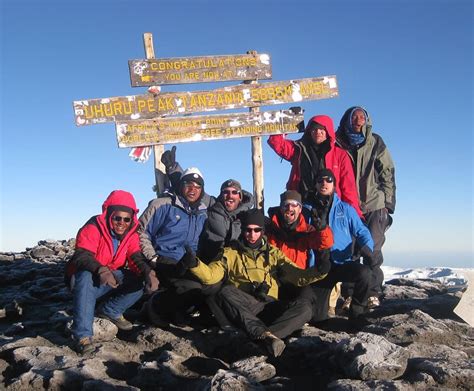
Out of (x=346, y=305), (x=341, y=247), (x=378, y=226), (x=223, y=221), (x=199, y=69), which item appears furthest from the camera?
(x=199, y=69)

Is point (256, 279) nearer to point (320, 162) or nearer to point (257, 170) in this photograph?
point (320, 162)

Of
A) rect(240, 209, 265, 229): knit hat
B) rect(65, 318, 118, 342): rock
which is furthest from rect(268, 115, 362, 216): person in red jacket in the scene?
rect(65, 318, 118, 342): rock

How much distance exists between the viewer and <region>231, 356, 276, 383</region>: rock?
3986 mm

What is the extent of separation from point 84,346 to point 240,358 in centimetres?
174

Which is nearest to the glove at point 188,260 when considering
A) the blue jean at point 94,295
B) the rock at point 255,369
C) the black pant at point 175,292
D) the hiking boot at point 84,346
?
the black pant at point 175,292

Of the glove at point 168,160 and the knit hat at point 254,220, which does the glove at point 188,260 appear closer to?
the knit hat at point 254,220

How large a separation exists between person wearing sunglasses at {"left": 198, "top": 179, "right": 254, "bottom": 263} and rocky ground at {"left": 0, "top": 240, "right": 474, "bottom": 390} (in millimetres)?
1119

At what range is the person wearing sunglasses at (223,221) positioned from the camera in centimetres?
637

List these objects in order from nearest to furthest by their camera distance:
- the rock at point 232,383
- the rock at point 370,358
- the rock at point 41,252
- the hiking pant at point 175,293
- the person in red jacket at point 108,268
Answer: the rock at point 232,383, the rock at point 370,358, the person in red jacket at point 108,268, the hiking pant at point 175,293, the rock at point 41,252

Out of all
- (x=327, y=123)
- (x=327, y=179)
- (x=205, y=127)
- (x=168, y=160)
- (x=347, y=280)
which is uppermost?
(x=205, y=127)

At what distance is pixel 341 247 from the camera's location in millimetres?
6215

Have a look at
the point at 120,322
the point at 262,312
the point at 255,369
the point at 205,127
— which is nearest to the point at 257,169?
the point at 205,127

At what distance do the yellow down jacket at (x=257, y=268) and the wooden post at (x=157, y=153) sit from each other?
334 cm

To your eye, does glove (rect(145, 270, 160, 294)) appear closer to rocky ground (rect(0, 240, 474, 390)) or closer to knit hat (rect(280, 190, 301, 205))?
rocky ground (rect(0, 240, 474, 390))
